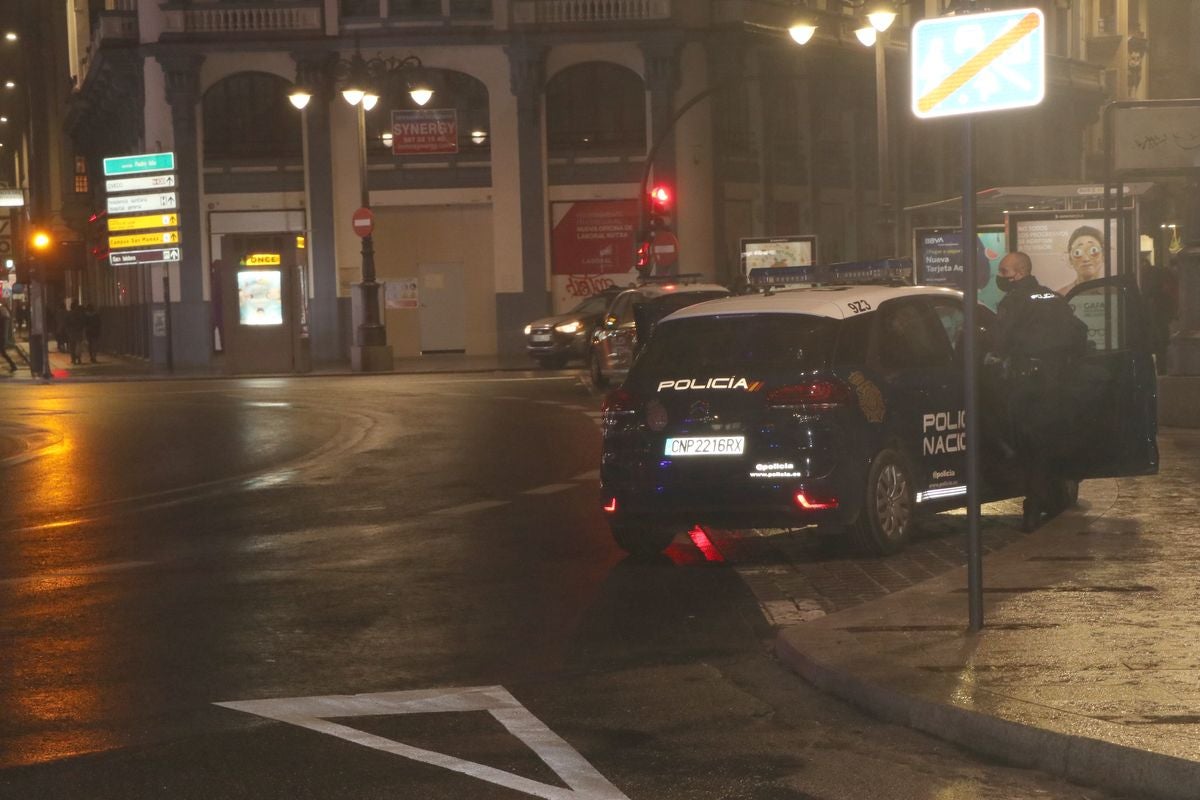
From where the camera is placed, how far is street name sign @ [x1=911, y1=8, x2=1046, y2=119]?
26.8ft

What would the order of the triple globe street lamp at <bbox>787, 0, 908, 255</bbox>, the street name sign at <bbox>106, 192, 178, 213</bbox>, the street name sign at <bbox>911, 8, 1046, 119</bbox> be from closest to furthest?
the street name sign at <bbox>911, 8, 1046, 119</bbox> → the triple globe street lamp at <bbox>787, 0, 908, 255</bbox> → the street name sign at <bbox>106, 192, 178, 213</bbox>

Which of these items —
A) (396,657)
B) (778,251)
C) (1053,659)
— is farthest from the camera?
(778,251)

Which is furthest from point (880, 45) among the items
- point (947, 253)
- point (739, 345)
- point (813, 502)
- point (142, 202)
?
point (813, 502)

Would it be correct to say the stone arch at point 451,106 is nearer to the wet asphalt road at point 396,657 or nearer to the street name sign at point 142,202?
the street name sign at point 142,202

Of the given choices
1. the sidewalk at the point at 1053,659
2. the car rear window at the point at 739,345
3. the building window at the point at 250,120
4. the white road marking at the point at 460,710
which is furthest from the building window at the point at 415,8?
the white road marking at the point at 460,710

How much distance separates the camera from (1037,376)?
40.7 ft

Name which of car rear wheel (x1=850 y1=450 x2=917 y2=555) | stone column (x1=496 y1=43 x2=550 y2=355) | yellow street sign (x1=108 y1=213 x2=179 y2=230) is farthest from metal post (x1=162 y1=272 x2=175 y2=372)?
car rear wheel (x1=850 y1=450 x2=917 y2=555)

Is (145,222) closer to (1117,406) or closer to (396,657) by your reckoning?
(1117,406)

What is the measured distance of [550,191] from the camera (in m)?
47.6

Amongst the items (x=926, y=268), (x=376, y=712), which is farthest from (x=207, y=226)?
(x=376, y=712)

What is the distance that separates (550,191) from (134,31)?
12.0 m

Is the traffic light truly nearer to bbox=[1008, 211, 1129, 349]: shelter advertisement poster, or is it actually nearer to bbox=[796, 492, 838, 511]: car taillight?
bbox=[1008, 211, 1129, 349]: shelter advertisement poster

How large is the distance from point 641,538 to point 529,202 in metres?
35.9

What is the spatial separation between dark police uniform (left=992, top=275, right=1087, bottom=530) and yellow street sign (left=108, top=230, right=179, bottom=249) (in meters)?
36.2
